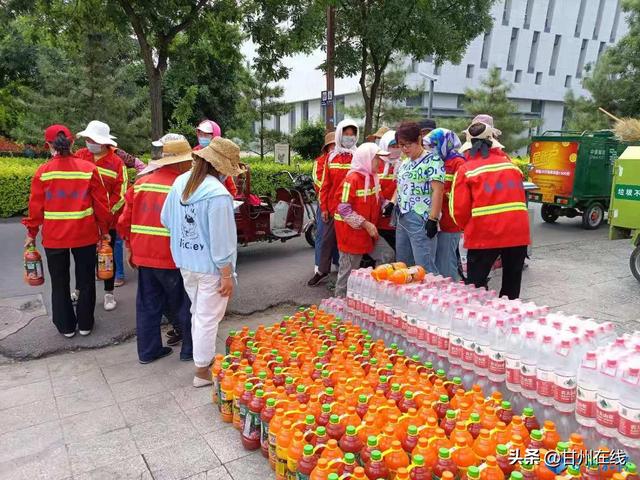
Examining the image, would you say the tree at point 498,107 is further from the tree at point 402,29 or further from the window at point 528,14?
the window at point 528,14

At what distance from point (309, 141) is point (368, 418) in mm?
17908

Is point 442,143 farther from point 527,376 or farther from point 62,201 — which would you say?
point 62,201

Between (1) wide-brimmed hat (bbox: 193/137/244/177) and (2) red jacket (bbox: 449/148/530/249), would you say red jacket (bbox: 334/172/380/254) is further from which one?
(1) wide-brimmed hat (bbox: 193/137/244/177)

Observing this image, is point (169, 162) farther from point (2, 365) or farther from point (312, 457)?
point (312, 457)

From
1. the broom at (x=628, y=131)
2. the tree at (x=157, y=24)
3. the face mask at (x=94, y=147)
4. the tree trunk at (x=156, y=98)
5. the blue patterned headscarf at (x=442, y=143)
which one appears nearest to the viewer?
the blue patterned headscarf at (x=442, y=143)

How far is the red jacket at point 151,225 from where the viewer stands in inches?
154

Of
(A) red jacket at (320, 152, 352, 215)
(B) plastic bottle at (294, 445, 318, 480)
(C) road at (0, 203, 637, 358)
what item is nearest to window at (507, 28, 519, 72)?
(C) road at (0, 203, 637, 358)

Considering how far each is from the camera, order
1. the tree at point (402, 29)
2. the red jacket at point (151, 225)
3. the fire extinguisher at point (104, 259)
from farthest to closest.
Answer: the tree at point (402, 29) < the fire extinguisher at point (104, 259) < the red jacket at point (151, 225)

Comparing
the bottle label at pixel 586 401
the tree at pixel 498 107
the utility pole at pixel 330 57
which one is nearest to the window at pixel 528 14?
the tree at pixel 498 107

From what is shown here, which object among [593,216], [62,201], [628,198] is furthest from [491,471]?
[593,216]

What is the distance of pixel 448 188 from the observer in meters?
4.71

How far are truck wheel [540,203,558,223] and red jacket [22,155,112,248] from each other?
34.1ft

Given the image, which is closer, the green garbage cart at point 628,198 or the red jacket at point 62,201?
the red jacket at point 62,201

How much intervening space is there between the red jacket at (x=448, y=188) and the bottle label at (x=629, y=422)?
2.48 metres
